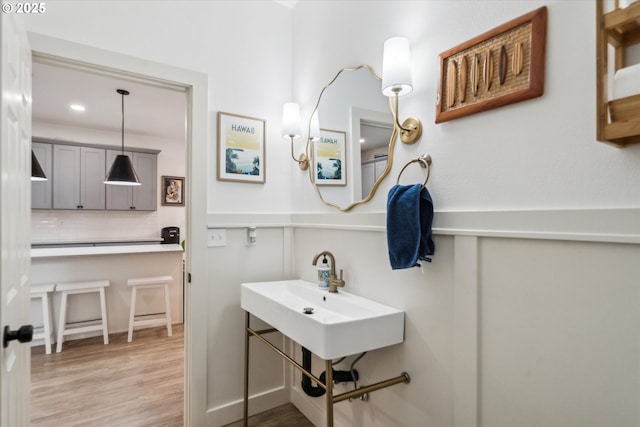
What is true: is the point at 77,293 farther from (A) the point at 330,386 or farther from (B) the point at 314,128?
(A) the point at 330,386

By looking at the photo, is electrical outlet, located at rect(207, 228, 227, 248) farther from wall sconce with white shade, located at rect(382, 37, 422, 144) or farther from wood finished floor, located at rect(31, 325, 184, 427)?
wall sconce with white shade, located at rect(382, 37, 422, 144)

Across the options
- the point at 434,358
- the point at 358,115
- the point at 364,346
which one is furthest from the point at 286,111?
the point at 434,358

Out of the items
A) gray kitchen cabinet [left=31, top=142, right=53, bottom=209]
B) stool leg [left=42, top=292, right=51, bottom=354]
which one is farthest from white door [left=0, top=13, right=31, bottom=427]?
gray kitchen cabinet [left=31, top=142, right=53, bottom=209]

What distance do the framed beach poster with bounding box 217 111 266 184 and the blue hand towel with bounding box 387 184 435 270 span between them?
1.17 metres

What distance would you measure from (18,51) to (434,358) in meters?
1.93

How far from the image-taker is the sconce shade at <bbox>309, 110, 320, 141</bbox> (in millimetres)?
2139

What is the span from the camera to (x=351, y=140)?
187 cm

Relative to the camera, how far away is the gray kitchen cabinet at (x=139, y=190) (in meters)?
4.92

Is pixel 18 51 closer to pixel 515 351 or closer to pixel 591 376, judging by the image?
pixel 515 351

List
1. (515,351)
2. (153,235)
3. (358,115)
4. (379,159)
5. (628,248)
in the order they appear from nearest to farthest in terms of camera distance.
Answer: (628,248)
(515,351)
(379,159)
(358,115)
(153,235)

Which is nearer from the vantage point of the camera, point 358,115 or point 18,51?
point 18,51

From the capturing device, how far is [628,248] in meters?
0.87

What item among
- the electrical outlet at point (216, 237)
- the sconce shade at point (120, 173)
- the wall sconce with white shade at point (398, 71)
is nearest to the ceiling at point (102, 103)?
the sconce shade at point (120, 173)

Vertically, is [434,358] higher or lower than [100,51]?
lower
